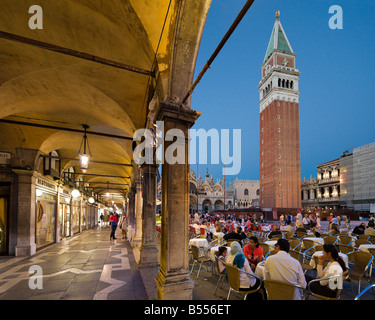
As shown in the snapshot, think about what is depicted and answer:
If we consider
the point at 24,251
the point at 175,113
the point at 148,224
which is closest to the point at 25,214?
the point at 24,251

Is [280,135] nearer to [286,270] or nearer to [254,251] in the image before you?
[254,251]

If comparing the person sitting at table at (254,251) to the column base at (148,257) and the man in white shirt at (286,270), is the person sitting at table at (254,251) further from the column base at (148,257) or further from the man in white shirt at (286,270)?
the column base at (148,257)

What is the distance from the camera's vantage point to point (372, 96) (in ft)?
530

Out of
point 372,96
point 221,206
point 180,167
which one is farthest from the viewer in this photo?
point 372,96

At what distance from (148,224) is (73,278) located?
242 centimetres

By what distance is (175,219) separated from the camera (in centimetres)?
373

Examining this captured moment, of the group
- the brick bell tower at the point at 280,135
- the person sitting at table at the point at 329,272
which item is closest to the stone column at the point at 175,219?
the person sitting at table at the point at 329,272

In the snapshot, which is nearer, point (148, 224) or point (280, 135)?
point (148, 224)

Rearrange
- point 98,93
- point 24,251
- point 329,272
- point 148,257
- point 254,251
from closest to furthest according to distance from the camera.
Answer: point 329,272 < point 254,251 < point 98,93 < point 148,257 < point 24,251

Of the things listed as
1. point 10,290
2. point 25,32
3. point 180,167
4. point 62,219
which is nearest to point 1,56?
point 25,32

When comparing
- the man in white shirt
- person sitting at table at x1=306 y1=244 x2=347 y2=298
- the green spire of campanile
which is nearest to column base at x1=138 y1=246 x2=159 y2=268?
the man in white shirt
